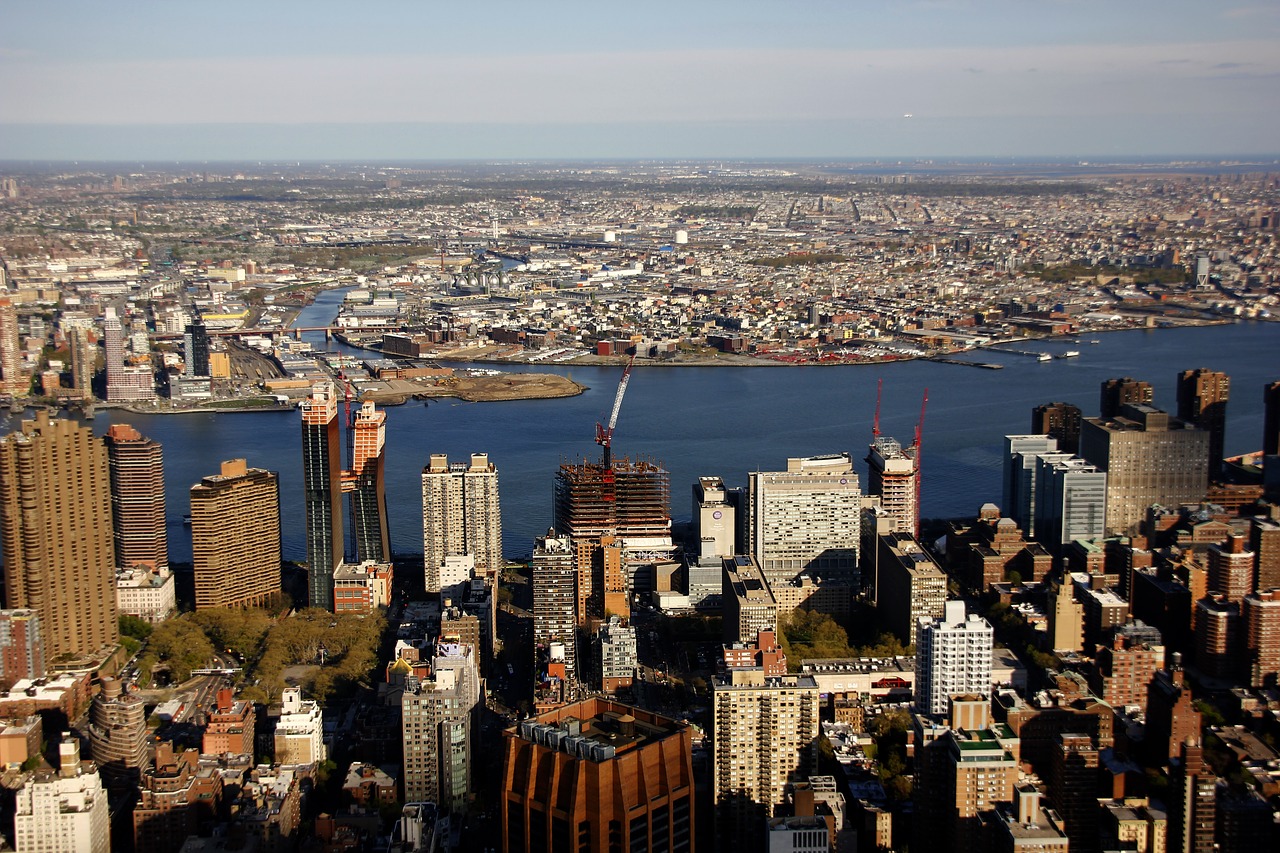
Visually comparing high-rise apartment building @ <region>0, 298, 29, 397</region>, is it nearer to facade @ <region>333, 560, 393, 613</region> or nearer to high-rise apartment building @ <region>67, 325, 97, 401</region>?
high-rise apartment building @ <region>67, 325, 97, 401</region>

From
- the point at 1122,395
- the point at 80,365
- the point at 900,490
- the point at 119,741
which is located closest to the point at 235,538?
the point at 119,741

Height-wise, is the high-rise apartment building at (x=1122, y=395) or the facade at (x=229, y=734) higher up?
the high-rise apartment building at (x=1122, y=395)

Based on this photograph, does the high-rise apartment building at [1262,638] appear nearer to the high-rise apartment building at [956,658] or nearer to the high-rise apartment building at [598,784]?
the high-rise apartment building at [956,658]

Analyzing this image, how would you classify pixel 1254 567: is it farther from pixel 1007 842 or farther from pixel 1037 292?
pixel 1037 292

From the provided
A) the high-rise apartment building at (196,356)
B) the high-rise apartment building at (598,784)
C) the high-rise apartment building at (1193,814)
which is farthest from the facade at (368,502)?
the high-rise apartment building at (196,356)

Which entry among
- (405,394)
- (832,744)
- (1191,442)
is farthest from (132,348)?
(832,744)

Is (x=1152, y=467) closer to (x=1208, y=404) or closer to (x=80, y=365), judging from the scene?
(x=1208, y=404)
